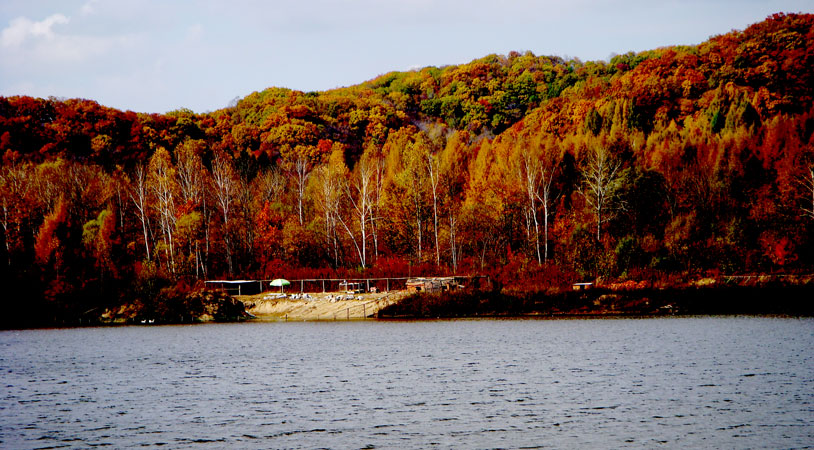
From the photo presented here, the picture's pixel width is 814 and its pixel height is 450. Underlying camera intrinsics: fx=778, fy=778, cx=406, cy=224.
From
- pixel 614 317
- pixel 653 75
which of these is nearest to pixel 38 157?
pixel 614 317

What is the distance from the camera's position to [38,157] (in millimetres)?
104938

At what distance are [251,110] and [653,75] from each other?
2828 inches

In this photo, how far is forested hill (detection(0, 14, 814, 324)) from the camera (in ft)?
238

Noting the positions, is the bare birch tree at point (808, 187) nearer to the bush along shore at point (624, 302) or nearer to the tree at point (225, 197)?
the bush along shore at point (624, 302)

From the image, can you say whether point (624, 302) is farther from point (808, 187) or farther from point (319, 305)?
point (319, 305)

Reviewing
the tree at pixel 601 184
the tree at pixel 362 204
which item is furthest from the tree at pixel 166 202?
the tree at pixel 601 184

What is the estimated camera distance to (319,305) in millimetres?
72938

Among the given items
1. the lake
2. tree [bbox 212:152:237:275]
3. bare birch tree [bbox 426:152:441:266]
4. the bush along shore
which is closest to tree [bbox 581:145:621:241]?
the bush along shore

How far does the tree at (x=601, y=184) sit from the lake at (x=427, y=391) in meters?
26.1

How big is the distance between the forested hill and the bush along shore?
258cm

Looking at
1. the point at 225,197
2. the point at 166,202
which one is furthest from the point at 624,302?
the point at 166,202

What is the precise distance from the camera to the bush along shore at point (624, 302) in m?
64.6

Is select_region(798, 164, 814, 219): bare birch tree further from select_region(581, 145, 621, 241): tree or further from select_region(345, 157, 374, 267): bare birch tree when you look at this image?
select_region(345, 157, 374, 267): bare birch tree

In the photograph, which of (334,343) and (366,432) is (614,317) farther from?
(366,432)
